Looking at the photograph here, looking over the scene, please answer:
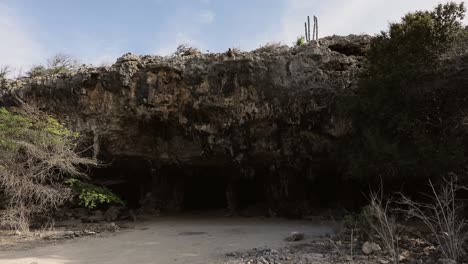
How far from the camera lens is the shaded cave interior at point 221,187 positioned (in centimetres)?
1462

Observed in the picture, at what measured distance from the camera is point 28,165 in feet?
35.3

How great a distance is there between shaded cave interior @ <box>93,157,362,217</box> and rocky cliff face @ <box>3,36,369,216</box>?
65cm

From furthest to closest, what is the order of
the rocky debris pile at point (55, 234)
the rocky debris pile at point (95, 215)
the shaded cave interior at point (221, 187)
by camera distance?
the shaded cave interior at point (221, 187) → the rocky debris pile at point (95, 215) → the rocky debris pile at point (55, 234)

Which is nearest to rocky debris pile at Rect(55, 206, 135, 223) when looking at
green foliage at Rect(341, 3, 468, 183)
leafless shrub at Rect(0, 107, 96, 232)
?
leafless shrub at Rect(0, 107, 96, 232)

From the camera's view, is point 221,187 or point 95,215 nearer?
point 95,215

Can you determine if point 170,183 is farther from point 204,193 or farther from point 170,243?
point 170,243

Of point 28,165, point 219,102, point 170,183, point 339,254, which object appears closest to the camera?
point 339,254

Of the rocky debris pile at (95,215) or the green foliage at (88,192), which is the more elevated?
the green foliage at (88,192)

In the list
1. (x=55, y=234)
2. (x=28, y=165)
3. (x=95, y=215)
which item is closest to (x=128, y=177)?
(x=95, y=215)

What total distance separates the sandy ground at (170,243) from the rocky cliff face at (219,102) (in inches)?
98.5

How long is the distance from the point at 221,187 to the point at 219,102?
20.7 feet

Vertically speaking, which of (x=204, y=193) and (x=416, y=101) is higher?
(x=416, y=101)

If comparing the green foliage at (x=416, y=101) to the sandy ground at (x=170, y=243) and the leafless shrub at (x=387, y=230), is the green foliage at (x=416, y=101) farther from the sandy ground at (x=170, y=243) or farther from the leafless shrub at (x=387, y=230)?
the sandy ground at (x=170, y=243)

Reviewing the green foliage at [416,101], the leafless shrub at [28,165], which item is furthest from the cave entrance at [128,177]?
the green foliage at [416,101]
